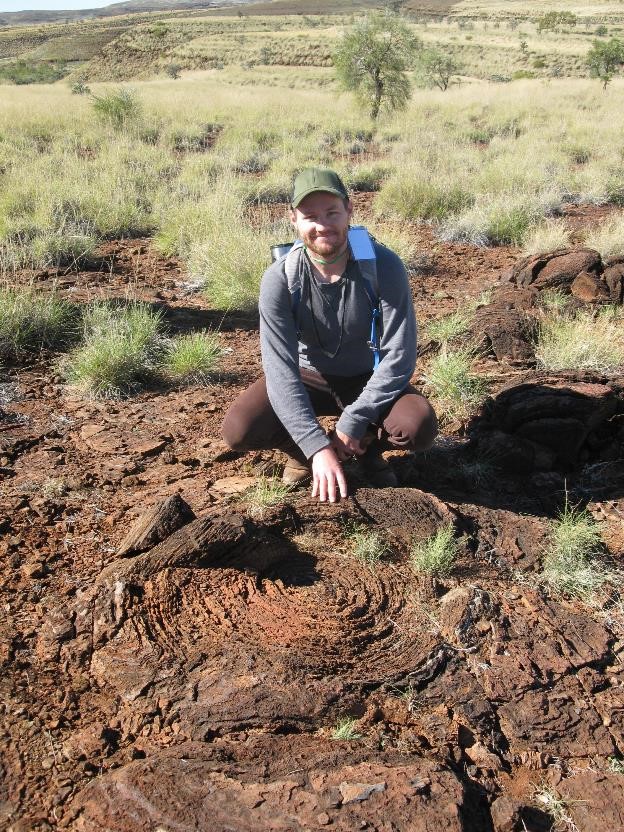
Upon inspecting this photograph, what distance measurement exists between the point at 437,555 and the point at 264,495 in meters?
0.77

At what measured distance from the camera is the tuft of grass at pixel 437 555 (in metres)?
2.72

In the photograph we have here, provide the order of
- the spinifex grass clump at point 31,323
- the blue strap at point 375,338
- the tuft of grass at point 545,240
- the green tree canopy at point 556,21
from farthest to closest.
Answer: the green tree canopy at point 556,21 → the tuft of grass at point 545,240 → the spinifex grass clump at point 31,323 → the blue strap at point 375,338

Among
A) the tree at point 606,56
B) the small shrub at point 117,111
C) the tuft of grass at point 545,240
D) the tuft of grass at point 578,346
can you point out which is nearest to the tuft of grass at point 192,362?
the tuft of grass at point 578,346

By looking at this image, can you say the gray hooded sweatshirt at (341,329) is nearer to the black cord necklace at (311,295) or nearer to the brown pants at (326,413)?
the black cord necklace at (311,295)

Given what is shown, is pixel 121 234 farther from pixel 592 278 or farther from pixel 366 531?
pixel 366 531

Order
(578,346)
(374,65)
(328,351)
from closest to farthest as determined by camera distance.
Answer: (328,351) → (578,346) → (374,65)

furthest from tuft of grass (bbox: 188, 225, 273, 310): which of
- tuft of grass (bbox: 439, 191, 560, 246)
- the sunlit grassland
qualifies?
tuft of grass (bbox: 439, 191, 560, 246)

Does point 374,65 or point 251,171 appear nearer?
point 251,171

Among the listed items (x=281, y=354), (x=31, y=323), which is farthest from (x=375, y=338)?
(x=31, y=323)

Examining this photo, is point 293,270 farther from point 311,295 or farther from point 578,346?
point 578,346

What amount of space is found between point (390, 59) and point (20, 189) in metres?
12.6

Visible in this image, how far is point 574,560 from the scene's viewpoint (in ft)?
9.41

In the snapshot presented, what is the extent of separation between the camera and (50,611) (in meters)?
2.47

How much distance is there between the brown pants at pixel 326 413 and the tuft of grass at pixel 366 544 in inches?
18.1
